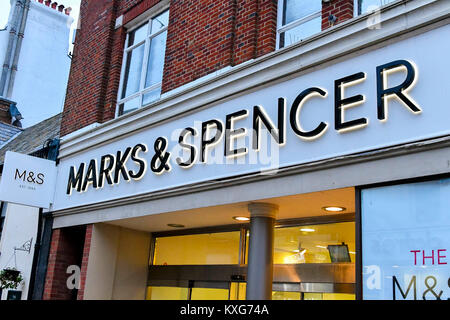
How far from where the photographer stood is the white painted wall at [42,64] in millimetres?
22406

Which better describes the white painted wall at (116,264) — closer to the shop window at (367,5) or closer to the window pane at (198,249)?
the window pane at (198,249)

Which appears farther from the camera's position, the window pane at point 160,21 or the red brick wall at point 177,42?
the window pane at point 160,21

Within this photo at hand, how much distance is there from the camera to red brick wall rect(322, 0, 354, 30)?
22.5ft

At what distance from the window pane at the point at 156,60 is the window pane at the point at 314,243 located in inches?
149

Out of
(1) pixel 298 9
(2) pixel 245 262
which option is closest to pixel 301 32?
(1) pixel 298 9

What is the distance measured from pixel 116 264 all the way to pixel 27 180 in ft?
8.28

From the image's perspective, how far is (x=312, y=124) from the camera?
21.7 feet

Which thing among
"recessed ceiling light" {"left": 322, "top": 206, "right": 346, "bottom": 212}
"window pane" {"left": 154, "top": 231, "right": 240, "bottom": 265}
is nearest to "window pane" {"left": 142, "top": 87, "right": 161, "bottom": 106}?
"window pane" {"left": 154, "top": 231, "right": 240, "bottom": 265}

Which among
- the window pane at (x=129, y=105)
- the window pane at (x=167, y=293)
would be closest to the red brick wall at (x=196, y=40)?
the window pane at (x=129, y=105)

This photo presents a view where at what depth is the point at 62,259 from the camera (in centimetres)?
1084

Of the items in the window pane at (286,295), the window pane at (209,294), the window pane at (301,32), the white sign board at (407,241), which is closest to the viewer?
the white sign board at (407,241)

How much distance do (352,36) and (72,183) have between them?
667 cm

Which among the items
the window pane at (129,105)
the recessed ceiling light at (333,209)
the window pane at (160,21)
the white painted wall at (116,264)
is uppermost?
the window pane at (160,21)

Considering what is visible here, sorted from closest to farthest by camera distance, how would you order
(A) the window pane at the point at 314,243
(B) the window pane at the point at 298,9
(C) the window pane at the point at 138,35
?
1. (B) the window pane at the point at 298,9
2. (A) the window pane at the point at 314,243
3. (C) the window pane at the point at 138,35
